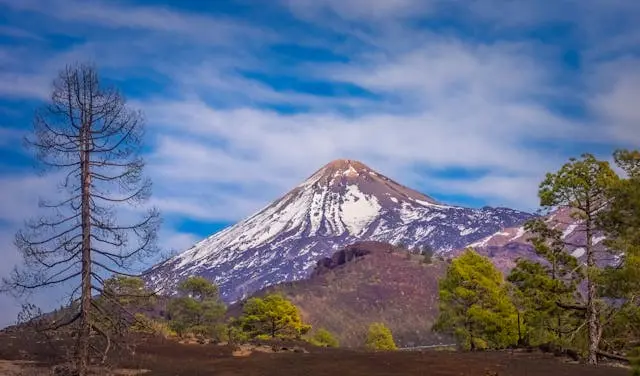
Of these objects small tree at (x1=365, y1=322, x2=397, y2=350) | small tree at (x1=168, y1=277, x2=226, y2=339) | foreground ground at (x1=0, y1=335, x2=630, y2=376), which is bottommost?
small tree at (x1=365, y1=322, x2=397, y2=350)

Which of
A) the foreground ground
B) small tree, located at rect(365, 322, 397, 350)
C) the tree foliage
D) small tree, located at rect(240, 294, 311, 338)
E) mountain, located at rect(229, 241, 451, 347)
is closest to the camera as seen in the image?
the foreground ground

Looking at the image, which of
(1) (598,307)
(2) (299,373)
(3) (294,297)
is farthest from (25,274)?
(3) (294,297)

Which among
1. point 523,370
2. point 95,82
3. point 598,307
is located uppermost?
point 95,82

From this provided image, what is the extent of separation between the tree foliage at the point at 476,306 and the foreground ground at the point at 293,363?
27.9ft

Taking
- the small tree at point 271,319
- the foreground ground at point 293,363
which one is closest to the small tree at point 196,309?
the small tree at point 271,319

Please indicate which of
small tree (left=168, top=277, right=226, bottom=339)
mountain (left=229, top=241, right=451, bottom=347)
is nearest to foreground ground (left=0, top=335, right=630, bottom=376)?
small tree (left=168, top=277, right=226, bottom=339)

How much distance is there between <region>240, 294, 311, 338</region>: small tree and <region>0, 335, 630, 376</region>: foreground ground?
83.2 feet

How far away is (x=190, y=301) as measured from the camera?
194 feet

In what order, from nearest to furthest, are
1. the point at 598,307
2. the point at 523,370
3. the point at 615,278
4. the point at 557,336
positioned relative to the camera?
the point at 615,278, the point at 523,370, the point at 598,307, the point at 557,336

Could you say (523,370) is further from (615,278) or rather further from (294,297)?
(294,297)

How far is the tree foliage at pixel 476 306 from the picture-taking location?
4038 cm

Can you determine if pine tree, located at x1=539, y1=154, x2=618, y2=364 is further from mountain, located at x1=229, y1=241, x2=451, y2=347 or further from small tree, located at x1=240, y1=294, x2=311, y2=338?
mountain, located at x1=229, y1=241, x2=451, y2=347

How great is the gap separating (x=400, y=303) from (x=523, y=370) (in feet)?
381

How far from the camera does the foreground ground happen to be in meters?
23.4
